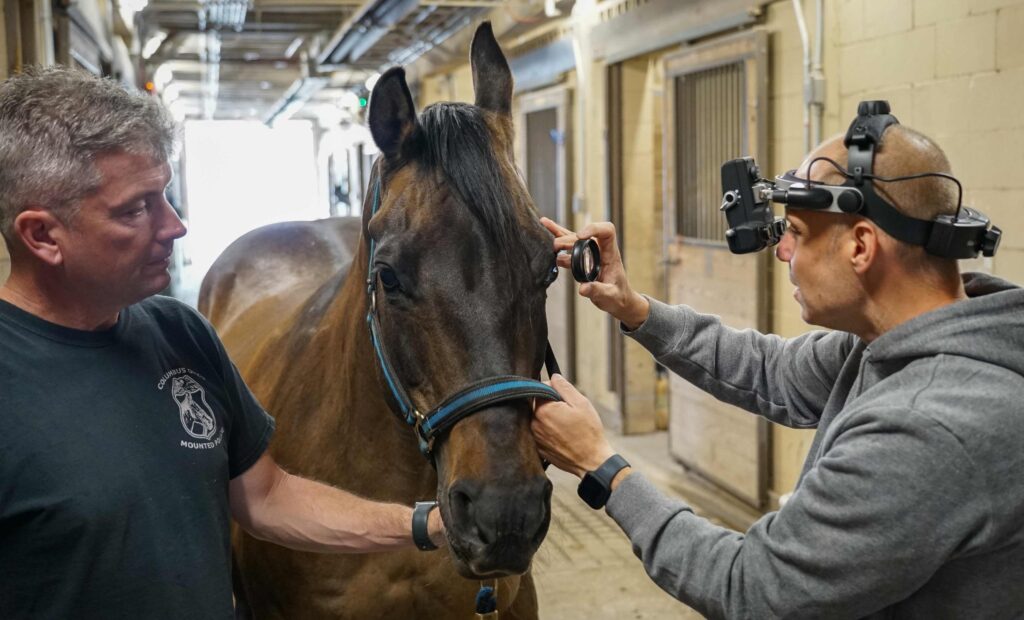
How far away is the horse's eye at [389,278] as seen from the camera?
5.28 feet

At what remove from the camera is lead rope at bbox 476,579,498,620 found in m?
1.79

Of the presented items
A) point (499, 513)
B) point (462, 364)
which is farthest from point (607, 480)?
point (462, 364)

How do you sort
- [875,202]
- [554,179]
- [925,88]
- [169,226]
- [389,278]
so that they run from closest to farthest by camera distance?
[875,202], [169,226], [389,278], [925,88], [554,179]

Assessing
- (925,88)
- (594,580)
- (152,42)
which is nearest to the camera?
(925,88)

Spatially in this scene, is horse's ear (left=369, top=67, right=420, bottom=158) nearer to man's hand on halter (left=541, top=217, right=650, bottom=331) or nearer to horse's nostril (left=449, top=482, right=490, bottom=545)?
man's hand on halter (left=541, top=217, right=650, bottom=331)

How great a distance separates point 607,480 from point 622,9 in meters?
4.97

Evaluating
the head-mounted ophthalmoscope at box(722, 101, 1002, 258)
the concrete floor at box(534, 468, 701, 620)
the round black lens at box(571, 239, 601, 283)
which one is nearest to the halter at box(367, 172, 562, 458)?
the round black lens at box(571, 239, 601, 283)

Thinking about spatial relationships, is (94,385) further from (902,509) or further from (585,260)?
(902,509)

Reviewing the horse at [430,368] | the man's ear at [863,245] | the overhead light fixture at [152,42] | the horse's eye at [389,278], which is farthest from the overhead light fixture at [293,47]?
the man's ear at [863,245]

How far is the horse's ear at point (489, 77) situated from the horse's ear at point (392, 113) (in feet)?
0.65

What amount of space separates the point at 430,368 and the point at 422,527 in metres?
0.26

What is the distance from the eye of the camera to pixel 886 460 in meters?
1.13

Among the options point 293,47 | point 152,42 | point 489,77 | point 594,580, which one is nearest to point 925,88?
point 489,77

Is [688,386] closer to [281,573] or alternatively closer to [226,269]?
[226,269]
